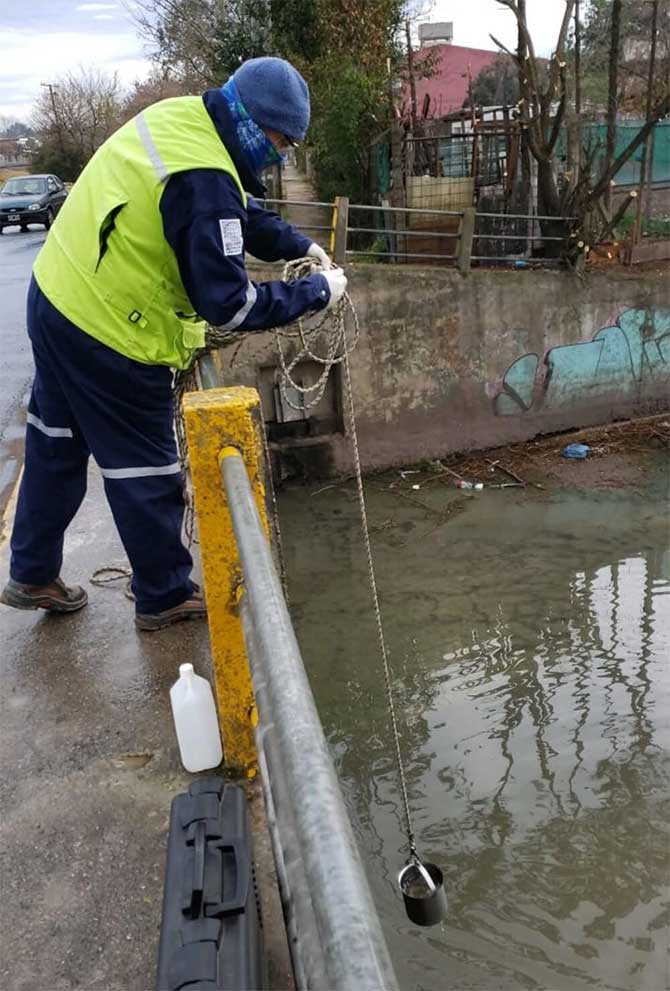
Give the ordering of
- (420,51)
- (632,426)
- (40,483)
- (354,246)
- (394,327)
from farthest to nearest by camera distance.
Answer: (420,51)
(354,246)
(632,426)
(394,327)
(40,483)

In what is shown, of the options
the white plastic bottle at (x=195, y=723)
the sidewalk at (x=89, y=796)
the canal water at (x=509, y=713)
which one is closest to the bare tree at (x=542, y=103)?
the canal water at (x=509, y=713)

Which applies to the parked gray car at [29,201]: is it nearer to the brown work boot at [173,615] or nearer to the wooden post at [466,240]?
the wooden post at [466,240]

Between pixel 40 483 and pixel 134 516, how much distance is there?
439 mm

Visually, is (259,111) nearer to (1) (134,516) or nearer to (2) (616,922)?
(1) (134,516)

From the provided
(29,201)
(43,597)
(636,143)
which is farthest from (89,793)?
(29,201)

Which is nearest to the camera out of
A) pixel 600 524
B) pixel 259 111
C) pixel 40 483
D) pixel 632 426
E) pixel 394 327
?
pixel 259 111

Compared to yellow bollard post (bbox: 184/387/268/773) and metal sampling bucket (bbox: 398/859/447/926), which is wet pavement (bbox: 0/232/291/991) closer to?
yellow bollard post (bbox: 184/387/268/773)

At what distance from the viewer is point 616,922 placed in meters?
3.68

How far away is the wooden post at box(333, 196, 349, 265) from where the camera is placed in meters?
8.37

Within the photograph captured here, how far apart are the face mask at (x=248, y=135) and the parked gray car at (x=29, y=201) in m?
21.6

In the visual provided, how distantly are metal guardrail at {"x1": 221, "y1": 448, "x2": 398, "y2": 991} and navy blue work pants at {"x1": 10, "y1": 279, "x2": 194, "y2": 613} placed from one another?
1468 millimetres

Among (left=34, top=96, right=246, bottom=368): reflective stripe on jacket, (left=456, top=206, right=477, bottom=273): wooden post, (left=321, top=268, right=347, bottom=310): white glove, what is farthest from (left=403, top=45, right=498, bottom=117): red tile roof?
(left=34, top=96, right=246, bottom=368): reflective stripe on jacket

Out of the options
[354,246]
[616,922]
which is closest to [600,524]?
[616,922]

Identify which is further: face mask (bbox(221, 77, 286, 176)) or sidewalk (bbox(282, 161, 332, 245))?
sidewalk (bbox(282, 161, 332, 245))
